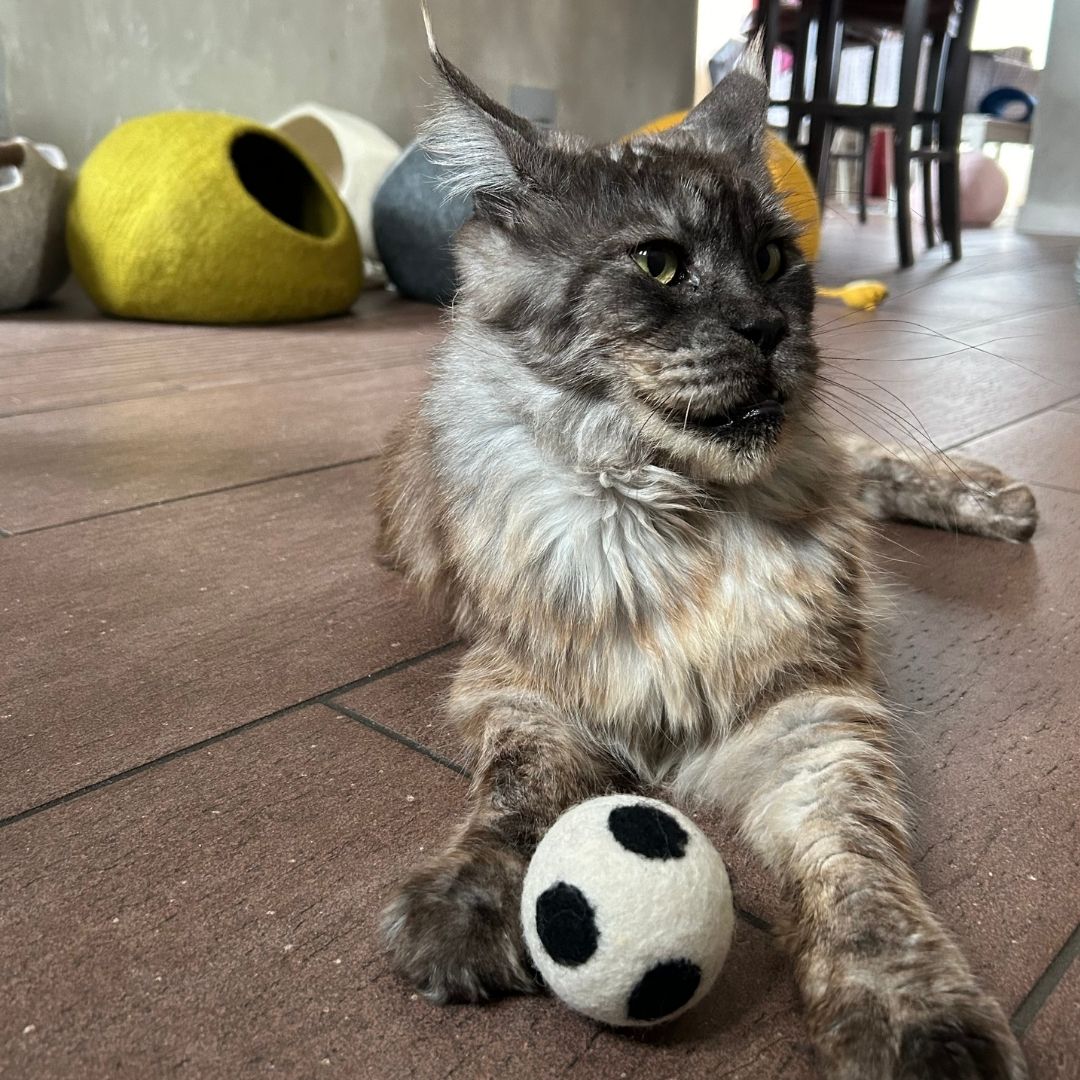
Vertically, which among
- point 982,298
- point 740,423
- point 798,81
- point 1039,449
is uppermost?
point 798,81

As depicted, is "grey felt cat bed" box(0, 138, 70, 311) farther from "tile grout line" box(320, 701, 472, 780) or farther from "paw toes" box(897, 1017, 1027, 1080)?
"paw toes" box(897, 1017, 1027, 1080)

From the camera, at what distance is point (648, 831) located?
0.81m

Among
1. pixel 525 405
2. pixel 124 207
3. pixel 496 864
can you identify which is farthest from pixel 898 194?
pixel 496 864

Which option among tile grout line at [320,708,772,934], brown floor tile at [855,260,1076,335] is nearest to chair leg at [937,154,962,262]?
brown floor tile at [855,260,1076,335]

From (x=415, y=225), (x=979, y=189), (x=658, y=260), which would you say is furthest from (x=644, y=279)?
(x=979, y=189)

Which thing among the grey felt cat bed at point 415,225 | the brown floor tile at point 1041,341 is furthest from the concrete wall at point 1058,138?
the grey felt cat bed at point 415,225

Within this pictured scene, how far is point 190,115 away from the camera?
13.2 feet

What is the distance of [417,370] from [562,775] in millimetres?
2370

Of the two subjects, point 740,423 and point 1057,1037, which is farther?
point 740,423

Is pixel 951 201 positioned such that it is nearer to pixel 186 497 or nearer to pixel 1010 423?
pixel 1010 423

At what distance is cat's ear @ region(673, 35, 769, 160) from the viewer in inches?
58.1

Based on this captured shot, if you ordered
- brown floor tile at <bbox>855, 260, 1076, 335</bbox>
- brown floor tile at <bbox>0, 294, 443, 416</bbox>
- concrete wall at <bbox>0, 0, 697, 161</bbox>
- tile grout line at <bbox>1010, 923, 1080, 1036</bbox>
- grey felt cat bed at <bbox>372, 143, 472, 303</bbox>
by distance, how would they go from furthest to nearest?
concrete wall at <bbox>0, 0, 697, 161</bbox>, grey felt cat bed at <bbox>372, 143, 472, 303</bbox>, brown floor tile at <bbox>855, 260, 1076, 335</bbox>, brown floor tile at <bbox>0, 294, 443, 416</bbox>, tile grout line at <bbox>1010, 923, 1080, 1036</bbox>

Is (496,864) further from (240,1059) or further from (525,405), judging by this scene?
(525,405)

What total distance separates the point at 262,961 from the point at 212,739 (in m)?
0.41
